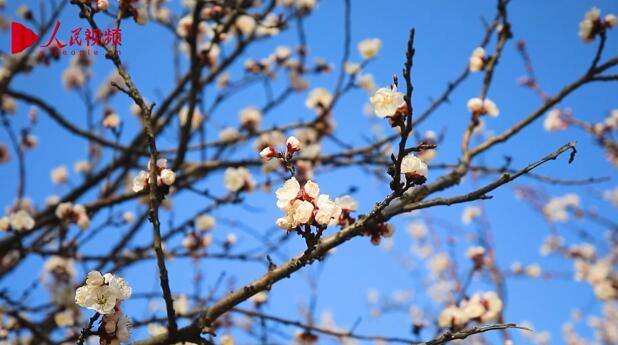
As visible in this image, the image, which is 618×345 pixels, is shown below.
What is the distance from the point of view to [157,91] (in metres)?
4.02

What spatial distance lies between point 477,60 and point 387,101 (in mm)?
1964

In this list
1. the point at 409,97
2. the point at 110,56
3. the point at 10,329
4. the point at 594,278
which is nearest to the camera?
the point at 409,97

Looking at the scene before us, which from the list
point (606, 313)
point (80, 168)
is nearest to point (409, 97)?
point (80, 168)

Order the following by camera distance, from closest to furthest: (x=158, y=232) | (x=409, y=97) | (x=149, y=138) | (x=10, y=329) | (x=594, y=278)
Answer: (x=409, y=97), (x=158, y=232), (x=149, y=138), (x=10, y=329), (x=594, y=278)

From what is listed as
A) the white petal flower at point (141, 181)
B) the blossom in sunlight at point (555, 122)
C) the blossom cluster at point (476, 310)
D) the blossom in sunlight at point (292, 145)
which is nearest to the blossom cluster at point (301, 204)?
the blossom in sunlight at point (292, 145)

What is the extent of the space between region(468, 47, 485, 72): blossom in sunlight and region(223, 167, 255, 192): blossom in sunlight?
180 centimetres

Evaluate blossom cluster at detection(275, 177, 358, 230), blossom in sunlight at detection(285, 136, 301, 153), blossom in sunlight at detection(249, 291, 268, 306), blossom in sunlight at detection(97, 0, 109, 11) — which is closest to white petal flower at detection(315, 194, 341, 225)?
blossom cluster at detection(275, 177, 358, 230)

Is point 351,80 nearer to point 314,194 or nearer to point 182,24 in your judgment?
point 182,24

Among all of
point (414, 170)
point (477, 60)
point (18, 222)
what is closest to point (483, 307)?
point (477, 60)

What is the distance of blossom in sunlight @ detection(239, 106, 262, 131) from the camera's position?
5.09 meters

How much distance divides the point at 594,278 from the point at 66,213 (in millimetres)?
7389

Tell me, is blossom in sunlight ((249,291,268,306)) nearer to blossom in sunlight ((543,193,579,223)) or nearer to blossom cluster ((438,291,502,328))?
blossom cluster ((438,291,502,328))

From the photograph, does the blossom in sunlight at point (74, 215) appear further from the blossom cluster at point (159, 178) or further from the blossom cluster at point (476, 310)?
the blossom cluster at point (476, 310)

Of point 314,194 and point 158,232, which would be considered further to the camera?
point 158,232
